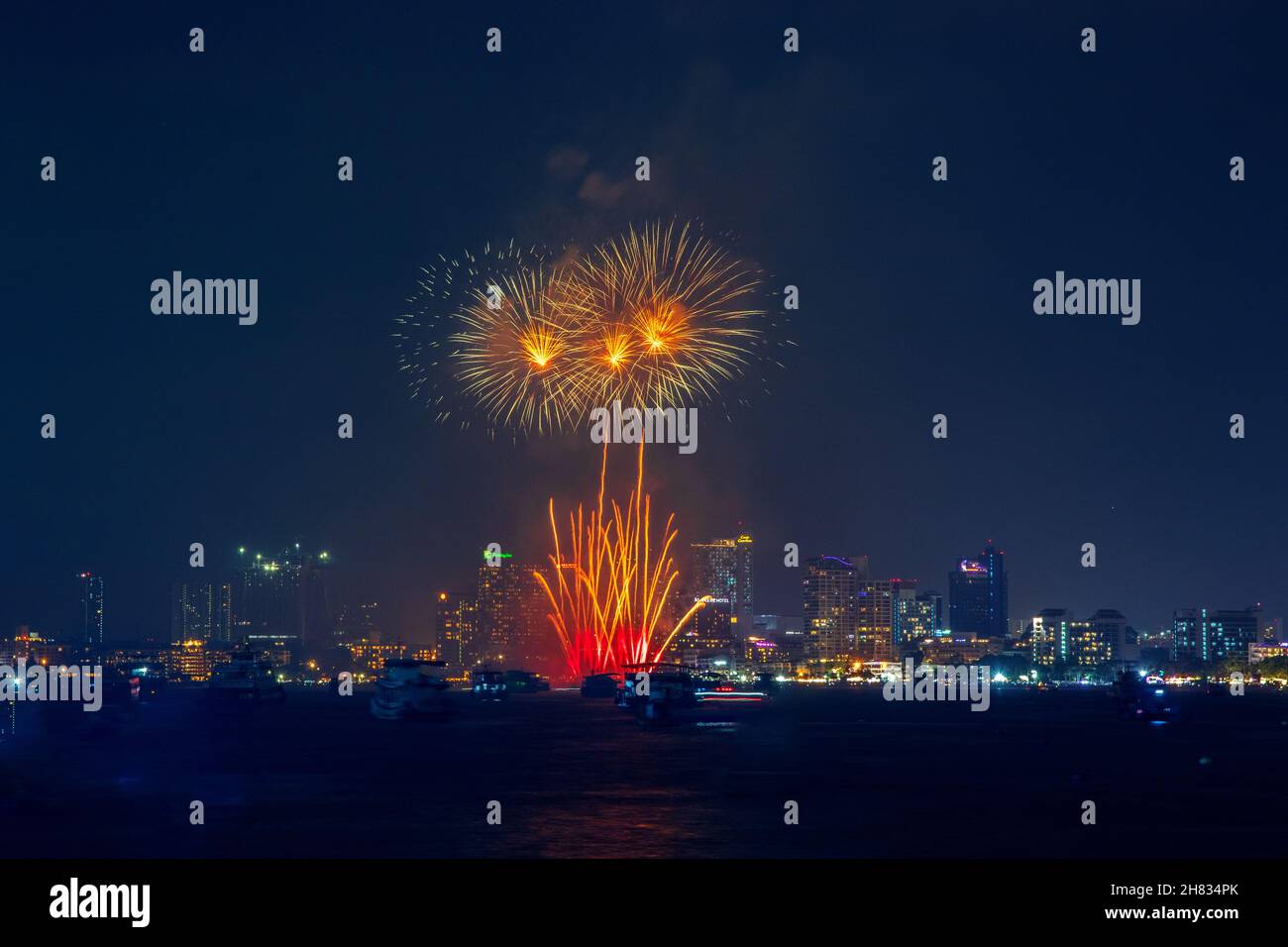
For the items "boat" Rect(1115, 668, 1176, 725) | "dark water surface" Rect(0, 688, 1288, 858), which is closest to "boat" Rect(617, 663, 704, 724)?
"dark water surface" Rect(0, 688, 1288, 858)

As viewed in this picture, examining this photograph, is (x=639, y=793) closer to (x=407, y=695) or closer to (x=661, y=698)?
(x=661, y=698)


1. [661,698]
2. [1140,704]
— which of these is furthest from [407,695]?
[1140,704]

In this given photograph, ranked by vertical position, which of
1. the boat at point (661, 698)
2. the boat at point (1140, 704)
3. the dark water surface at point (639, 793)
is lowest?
the boat at point (1140, 704)

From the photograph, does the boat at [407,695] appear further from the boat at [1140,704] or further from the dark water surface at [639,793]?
the boat at [1140,704]

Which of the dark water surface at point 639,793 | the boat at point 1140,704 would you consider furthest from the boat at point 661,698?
the boat at point 1140,704
